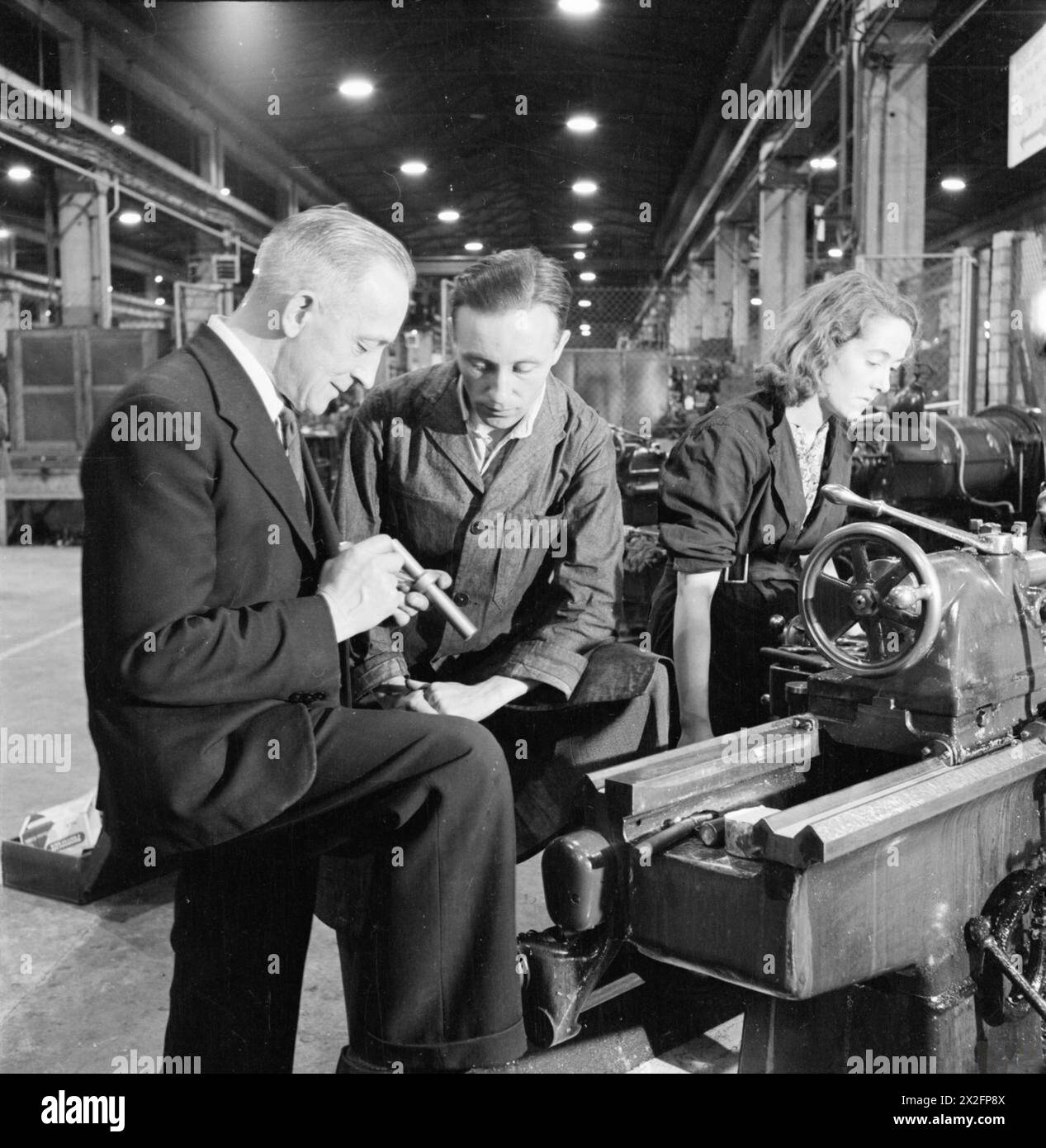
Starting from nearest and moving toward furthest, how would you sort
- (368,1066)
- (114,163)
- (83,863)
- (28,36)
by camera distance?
(368,1066), (83,863), (28,36), (114,163)

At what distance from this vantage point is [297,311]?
1.46 meters

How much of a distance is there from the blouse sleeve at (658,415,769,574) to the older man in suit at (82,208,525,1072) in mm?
878

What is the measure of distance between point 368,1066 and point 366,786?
35 centimetres

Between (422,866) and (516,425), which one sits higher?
(516,425)

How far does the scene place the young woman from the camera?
225 centimetres

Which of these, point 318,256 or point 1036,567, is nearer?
point 318,256

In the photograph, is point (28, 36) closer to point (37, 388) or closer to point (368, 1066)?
point (37, 388)

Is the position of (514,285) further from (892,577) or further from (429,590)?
(892,577)

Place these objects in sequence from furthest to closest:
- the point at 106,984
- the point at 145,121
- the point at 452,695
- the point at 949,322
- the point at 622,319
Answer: the point at 622,319, the point at 145,121, the point at 949,322, the point at 106,984, the point at 452,695

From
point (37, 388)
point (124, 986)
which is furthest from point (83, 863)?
point (37, 388)

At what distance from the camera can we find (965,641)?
64.4 inches

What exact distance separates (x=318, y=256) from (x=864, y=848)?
1.04 metres

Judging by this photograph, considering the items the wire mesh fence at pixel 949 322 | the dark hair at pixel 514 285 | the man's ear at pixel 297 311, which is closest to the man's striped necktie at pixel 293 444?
the man's ear at pixel 297 311

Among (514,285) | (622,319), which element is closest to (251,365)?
(514,285)
